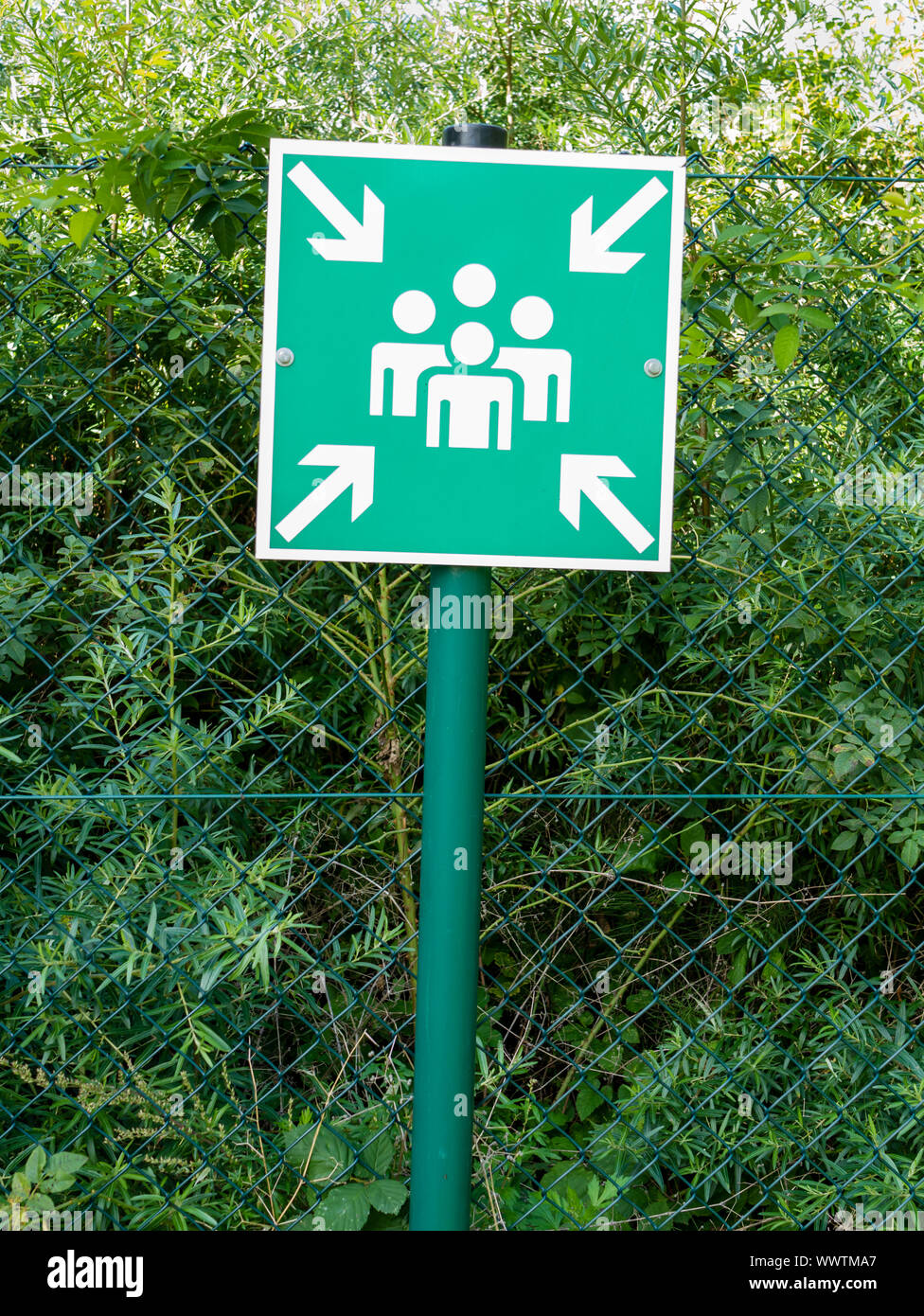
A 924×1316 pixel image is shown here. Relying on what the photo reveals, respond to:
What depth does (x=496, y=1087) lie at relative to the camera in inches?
68.4

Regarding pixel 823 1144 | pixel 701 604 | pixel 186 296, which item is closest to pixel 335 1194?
pixel 823 1144

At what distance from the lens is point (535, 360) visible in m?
1.16

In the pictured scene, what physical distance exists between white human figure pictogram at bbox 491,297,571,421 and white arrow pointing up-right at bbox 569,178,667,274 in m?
0.07

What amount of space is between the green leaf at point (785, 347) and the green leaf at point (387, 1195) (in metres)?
1.36

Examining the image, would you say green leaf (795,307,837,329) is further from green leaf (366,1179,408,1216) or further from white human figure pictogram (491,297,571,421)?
green leaf (366,1179,408,1216)

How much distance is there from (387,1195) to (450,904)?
2.26 feet

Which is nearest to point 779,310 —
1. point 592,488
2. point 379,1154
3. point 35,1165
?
point 592,488

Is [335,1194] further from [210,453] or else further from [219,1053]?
[210,453]

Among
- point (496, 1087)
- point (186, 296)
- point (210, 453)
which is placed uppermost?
point (186, 296)

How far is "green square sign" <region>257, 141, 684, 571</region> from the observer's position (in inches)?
45.3

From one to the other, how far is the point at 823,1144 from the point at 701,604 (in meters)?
0.98
